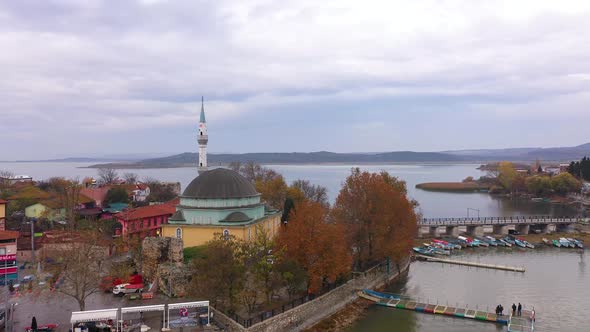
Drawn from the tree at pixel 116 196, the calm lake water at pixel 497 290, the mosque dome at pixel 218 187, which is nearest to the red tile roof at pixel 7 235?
the mosque dome at pixel 218 187

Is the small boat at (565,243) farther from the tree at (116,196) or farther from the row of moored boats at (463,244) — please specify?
the tree at (116,196)

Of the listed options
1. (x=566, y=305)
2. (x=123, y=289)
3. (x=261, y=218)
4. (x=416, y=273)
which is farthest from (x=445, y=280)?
(x=123, y=289)

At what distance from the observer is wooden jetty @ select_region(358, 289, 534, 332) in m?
29.7

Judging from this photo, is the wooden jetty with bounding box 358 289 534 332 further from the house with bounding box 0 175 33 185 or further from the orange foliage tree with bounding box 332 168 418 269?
the house with bounding box 0 175 33 185

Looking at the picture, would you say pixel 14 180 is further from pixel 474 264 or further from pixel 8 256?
pixel 474 264

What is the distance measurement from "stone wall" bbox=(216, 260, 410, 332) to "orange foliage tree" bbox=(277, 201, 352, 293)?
49.7 inches

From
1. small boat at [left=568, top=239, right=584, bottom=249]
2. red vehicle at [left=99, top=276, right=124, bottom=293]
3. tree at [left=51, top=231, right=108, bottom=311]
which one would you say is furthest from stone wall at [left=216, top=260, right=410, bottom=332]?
small boat at [left=568, top=239, right=584, bottom=249]

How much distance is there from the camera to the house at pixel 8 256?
3488 centimetres

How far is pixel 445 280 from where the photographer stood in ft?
137

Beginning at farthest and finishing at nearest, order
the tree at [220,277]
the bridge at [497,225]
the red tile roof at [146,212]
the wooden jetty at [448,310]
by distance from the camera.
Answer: the bridge at [497,225], the red tile roof at [146,212], the wooden jetty at [448,310], the tree at [220,277]

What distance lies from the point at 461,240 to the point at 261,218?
1150 inches

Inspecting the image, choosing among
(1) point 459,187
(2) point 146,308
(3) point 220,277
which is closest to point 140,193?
(3) point 220,277

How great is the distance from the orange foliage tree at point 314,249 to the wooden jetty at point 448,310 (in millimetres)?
4606

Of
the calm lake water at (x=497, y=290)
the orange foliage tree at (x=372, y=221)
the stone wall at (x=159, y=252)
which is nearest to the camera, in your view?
the calm lake water at (x=497, y=290)
